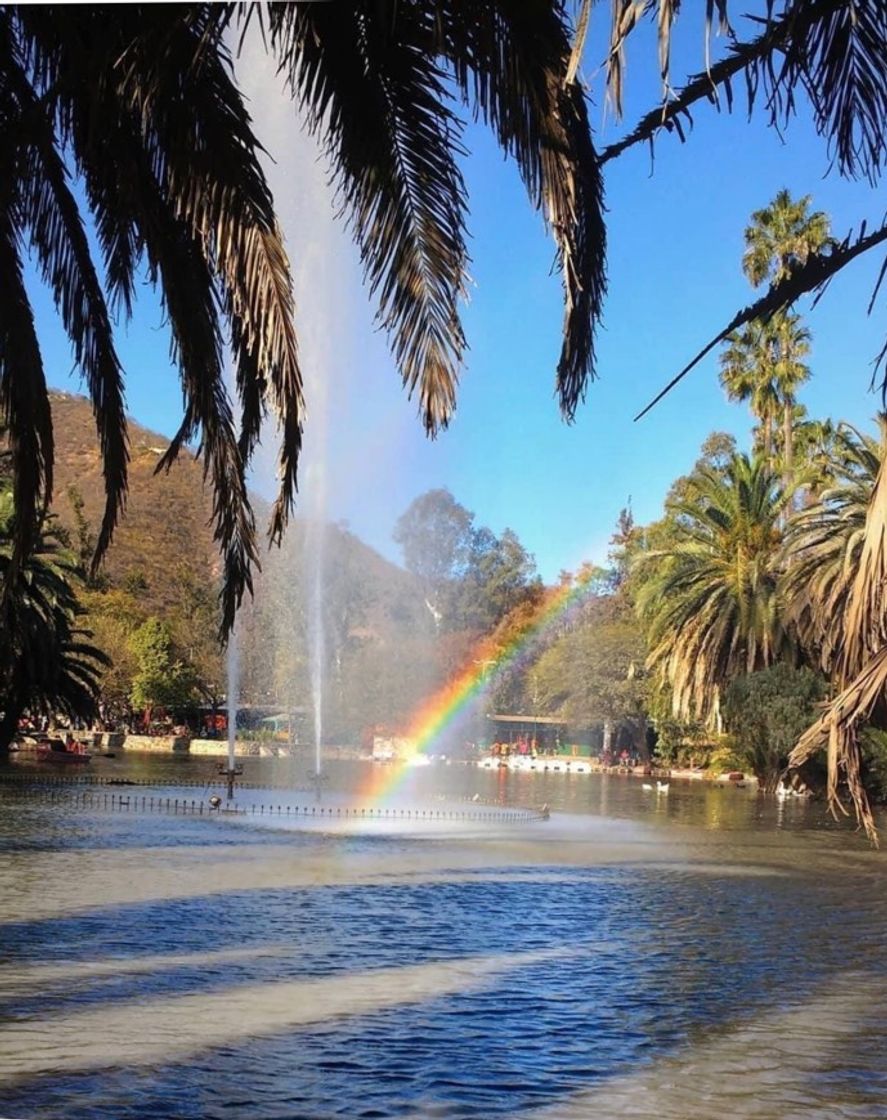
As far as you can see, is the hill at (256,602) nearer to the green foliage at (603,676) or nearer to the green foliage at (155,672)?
the green foliage at (155,672)

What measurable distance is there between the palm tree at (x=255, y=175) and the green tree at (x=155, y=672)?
47.6 metres

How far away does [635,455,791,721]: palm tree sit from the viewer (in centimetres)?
2905

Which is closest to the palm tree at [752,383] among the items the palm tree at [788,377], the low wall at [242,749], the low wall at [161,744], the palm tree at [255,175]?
the palm tree at [788,377]

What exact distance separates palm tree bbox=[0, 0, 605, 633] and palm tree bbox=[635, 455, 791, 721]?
24175 millimetres

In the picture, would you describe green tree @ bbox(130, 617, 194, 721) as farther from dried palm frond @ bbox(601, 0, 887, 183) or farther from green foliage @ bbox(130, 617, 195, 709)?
dried palm frond @ bbox(601, 0, 887, 183)

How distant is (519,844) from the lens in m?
14.3

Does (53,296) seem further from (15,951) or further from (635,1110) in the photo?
(635,1110)

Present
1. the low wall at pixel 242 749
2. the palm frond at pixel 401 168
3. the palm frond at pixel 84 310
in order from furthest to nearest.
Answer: the low wall at pixel 242 749, the palm frond at pixel 84 310, the palm frond at pixel 401 168

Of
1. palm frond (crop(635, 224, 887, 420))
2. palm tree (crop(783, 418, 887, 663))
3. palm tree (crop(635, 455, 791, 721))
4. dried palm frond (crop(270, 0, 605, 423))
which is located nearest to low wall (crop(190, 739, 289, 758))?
palm tree (crop(635, 455, 791, 721))

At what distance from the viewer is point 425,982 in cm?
653

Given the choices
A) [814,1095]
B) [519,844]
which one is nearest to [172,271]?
[814,1095]

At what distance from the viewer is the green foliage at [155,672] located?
52062 millimetres

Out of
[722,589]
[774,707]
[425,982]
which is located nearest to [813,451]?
[722,589]

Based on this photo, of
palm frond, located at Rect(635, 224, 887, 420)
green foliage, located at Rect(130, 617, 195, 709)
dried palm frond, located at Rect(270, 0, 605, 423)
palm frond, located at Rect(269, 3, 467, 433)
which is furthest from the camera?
green foliage, located at Rect(130, 617, 195, 709)
